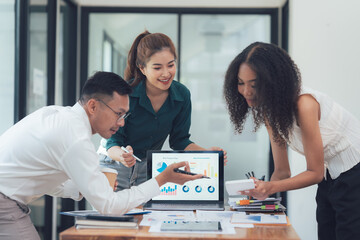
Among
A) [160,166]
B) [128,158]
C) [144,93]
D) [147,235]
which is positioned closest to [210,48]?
[144,93]

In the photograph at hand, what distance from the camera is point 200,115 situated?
4.78 m

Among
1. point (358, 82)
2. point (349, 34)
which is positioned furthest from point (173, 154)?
point (349, 34)

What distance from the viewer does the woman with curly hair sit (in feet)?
6.16

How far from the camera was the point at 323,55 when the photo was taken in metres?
3.58

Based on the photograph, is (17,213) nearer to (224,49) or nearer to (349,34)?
(349,34)

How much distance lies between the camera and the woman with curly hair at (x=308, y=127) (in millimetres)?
1879

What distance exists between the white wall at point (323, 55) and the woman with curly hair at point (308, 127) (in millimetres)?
1208

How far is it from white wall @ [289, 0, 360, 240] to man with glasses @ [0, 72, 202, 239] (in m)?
1.85

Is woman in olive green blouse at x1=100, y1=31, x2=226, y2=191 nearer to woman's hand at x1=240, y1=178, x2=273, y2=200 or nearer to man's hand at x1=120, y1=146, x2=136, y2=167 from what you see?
man's hand at x1=120, y1=146, x2=136, y2=167

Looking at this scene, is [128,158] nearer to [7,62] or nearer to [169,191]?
[169,191]

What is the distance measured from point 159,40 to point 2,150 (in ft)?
3.40

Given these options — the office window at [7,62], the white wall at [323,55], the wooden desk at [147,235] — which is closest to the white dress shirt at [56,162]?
the wooden desk at [147,235]

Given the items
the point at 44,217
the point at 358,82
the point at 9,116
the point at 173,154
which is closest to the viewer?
the point at 173,154

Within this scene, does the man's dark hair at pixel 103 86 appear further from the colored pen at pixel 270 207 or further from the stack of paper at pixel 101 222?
the colored pen at pixel 270 207
